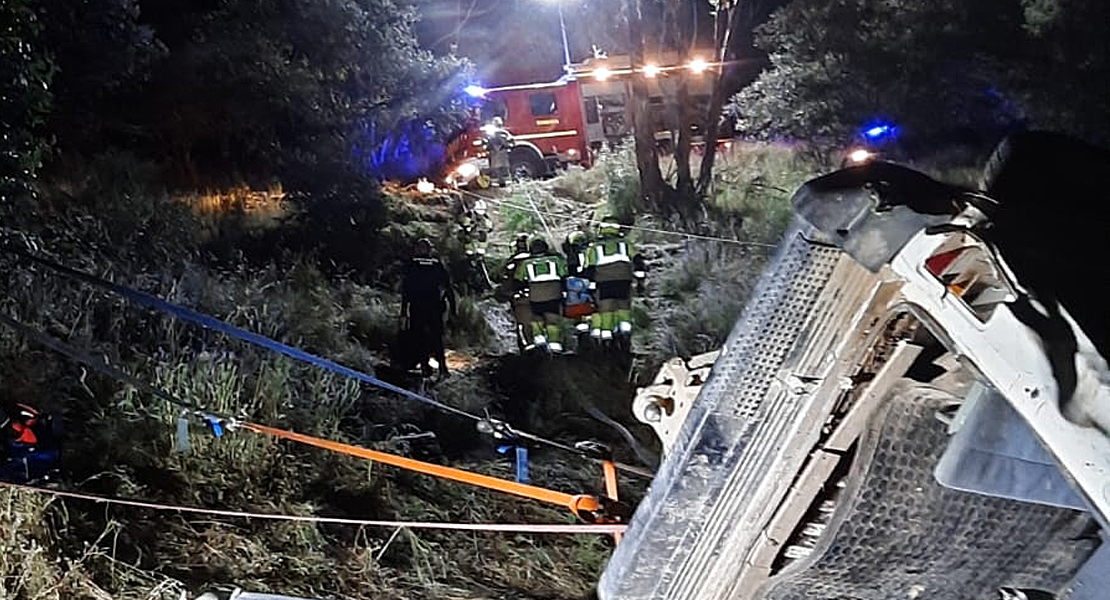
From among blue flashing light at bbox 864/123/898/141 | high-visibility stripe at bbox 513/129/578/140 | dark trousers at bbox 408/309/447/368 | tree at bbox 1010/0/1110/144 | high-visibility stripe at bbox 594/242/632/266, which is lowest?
dark trousers at bbox 408/309/447/368

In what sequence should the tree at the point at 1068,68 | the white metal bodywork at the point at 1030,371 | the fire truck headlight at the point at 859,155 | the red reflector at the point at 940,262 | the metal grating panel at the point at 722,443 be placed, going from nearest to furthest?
1. the white metal bodywork at the point at 1030,371
2. the red reflector at the point at 940,262
3. the metal grating panel at the point at 722,443
4. the tree at the point at 1068,68
5. the fire truck headlight at the point at 859,155

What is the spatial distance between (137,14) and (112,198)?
1.41ft

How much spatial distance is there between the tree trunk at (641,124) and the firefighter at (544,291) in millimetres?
276

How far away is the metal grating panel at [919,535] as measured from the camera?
31.6 inches

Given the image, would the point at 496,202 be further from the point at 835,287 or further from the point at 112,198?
the point at 835,287

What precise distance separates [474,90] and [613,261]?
20.6 inches

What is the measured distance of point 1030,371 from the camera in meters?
0.60

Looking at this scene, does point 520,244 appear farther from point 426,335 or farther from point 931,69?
point 931,69

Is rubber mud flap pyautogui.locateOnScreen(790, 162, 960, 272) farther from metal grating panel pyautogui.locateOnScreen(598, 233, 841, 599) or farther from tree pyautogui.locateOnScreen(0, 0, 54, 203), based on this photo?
tree pyautogui.locateOnScreen(0, 0, 54, 203)

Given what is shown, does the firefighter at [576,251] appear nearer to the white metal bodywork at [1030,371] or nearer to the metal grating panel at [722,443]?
the metal grating panel at [722,443]

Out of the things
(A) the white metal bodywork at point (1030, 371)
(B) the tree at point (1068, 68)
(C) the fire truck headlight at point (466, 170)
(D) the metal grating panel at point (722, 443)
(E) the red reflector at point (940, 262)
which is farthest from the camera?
(C) the fire truck headlight at point (466, 170)

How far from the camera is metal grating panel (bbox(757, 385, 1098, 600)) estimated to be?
0.80m

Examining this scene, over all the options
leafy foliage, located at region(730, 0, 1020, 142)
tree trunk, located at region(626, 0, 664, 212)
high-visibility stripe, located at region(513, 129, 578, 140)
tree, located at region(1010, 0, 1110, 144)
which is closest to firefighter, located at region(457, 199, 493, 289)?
high-visibility stripe, located at region(513, 129, 578, 140)

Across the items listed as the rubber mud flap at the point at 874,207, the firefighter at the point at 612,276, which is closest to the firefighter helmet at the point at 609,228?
the firefighter at the point at 612,276
